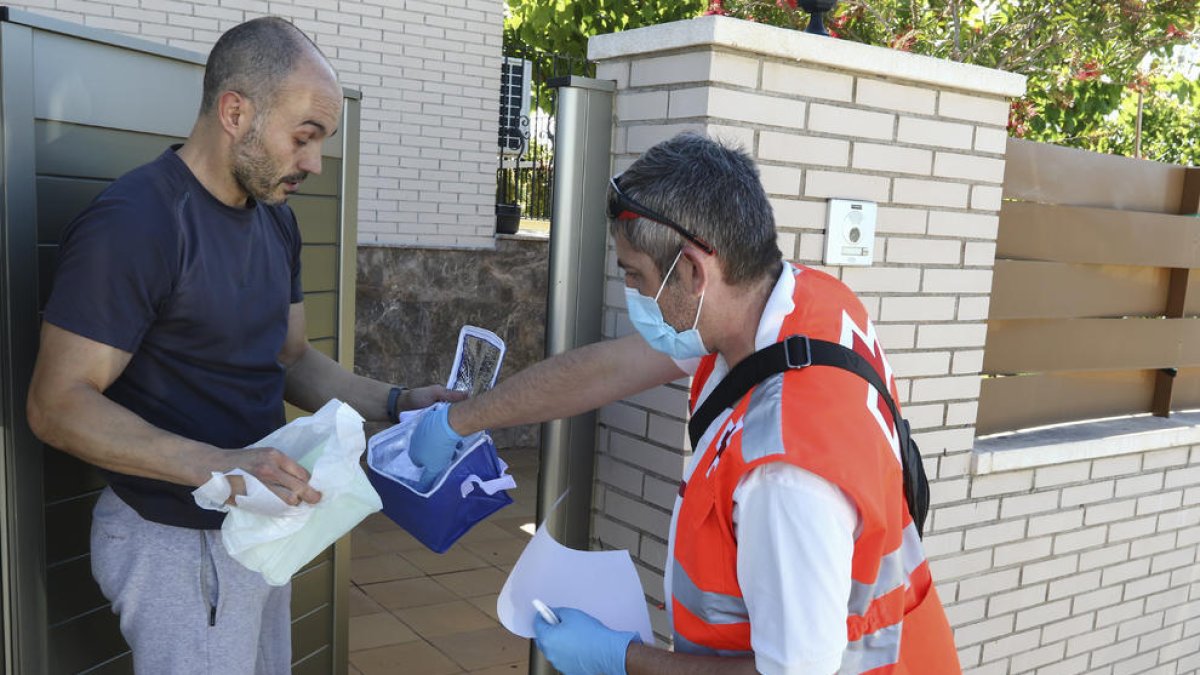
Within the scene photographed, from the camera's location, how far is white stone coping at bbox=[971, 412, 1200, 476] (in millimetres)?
3172

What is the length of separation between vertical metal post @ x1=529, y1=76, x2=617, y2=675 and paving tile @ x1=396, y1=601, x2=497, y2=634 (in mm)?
1704

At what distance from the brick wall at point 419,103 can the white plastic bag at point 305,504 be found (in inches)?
208

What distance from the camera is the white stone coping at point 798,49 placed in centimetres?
231

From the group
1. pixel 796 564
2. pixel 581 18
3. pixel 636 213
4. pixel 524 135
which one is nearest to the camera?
A: pixel 796 564

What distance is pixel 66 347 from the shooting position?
67.2 inches

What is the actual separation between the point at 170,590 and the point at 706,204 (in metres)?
1.32

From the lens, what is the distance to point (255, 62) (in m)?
1.91

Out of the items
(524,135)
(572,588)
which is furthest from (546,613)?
(524,135)

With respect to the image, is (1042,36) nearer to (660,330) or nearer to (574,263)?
(574,263)

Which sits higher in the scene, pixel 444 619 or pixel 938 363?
pixel 938 363

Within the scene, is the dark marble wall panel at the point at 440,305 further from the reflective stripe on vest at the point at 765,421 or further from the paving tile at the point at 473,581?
the reflective stripe on vest at the point at 765,421

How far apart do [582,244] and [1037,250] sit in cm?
172

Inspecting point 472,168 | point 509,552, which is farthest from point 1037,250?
point 472,168

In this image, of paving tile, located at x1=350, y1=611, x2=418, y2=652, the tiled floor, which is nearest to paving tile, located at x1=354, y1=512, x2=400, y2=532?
the tiled floor
